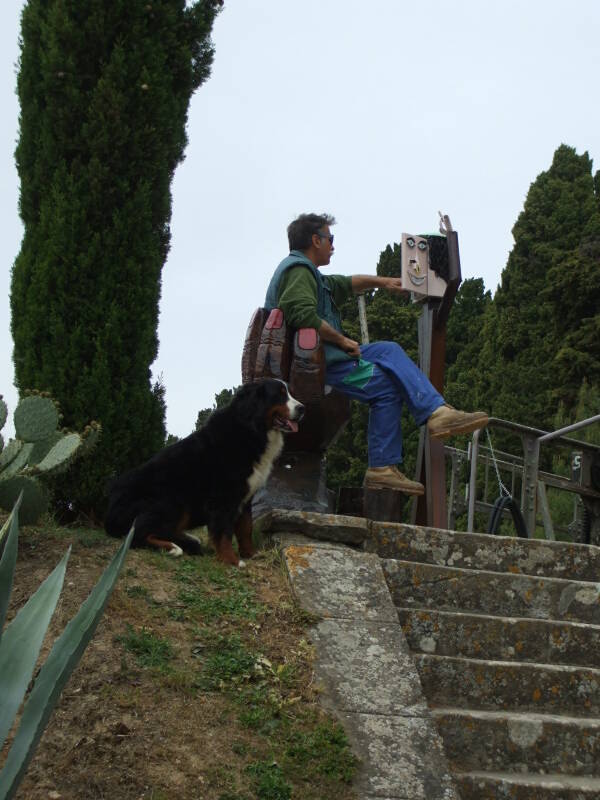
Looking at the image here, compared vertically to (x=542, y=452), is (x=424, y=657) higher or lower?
lower

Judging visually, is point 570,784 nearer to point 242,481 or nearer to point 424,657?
point 424,657

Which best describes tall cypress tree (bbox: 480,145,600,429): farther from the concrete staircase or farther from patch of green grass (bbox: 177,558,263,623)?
patch of green grass (bbox: 177,558,263,623)

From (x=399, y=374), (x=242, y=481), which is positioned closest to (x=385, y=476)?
(x=399, y=374)

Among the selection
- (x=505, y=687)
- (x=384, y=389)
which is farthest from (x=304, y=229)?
(x=505, y=687)

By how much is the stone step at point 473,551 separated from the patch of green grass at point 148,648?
1707 millimetres

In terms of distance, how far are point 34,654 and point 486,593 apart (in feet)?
10.1

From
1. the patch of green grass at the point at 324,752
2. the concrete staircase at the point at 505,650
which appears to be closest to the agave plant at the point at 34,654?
the patch of green grass at the point at 324,752

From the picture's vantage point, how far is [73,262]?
6.43m

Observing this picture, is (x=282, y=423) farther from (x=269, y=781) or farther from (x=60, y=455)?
(x=269, y=781)

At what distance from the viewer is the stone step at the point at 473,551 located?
17.3 feet

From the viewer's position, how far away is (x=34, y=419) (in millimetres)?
4977

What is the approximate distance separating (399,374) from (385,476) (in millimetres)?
604

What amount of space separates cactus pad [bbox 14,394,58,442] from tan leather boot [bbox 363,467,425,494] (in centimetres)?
190

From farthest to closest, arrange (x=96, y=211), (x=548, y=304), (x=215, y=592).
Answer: (x=548, y=304), (x=96, y=211), (x=215, y=592)
